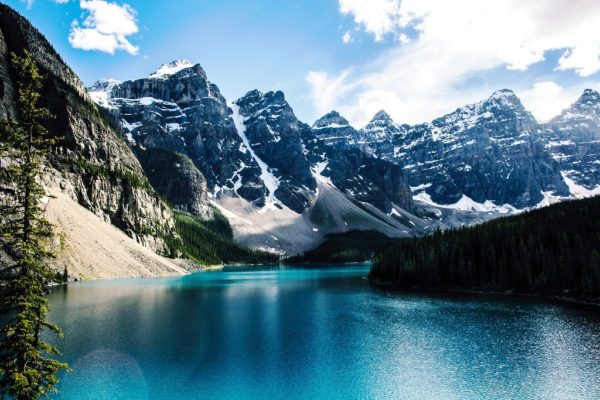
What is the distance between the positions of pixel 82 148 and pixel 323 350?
154 metres

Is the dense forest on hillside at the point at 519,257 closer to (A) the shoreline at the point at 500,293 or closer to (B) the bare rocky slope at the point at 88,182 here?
(A) the shoreline at the point at 500,293

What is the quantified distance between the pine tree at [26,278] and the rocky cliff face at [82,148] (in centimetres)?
13073

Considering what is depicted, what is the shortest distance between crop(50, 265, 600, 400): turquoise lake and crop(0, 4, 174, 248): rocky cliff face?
84.8 metres

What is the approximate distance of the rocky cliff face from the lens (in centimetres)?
14988

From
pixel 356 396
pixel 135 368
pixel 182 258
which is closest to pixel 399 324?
pixel 356 396

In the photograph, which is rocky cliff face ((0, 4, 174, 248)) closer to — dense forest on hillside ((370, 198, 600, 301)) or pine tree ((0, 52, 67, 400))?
dense forest on hillside ((370, 198, 600, 301))

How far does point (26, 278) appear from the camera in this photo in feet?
67.2

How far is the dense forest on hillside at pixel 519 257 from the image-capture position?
86750 mm

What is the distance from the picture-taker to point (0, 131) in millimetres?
21203

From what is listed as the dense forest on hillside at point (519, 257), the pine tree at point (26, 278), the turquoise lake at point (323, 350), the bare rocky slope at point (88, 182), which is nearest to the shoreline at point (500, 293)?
the dense forest on hillside at point (519, 257)

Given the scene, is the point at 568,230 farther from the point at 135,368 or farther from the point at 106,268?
the point at 106,268

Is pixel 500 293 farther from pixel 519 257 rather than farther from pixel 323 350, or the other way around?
pixel 323 350

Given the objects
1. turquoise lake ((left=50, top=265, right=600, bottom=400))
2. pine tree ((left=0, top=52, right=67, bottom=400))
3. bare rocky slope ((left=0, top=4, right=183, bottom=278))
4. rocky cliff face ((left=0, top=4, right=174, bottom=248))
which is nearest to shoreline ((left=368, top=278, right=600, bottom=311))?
turquoise lake ((left=50, top=265, right=600, bottom=400))

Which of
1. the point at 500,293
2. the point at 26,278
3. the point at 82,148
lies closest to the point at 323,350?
the point at 26,278
